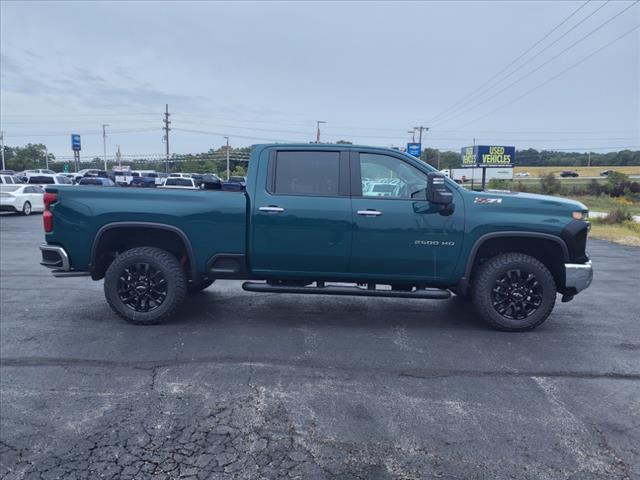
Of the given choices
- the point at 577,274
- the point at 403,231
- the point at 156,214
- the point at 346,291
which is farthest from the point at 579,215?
the point at 156,214

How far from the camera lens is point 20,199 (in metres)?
22.5

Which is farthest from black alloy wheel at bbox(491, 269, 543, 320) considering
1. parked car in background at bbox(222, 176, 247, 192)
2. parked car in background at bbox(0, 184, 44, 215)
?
parked car in background at bbox(0, 184, 44, 215)

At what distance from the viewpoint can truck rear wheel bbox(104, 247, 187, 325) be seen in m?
5.68

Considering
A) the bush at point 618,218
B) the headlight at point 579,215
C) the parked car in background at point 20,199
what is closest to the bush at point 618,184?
the bush at point 618,218

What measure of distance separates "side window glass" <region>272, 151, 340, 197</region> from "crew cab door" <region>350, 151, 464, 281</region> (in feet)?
0.82

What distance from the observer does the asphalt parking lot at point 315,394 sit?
10.2 ft

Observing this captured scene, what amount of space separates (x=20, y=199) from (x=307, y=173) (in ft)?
69.4

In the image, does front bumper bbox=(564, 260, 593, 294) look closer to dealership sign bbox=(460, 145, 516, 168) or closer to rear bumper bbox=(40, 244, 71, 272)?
rear bumper bbox=(40, 244, 71, 272)

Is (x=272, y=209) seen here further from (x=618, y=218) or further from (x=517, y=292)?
(x=618, y=218)

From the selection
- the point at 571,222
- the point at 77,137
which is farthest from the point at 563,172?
the point at 571,222

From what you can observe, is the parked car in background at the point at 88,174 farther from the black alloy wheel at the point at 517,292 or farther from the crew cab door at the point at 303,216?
the black alloy wheel at the point at 517,292

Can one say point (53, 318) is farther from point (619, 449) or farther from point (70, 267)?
point (619, 449)

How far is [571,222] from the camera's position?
550 centimetres

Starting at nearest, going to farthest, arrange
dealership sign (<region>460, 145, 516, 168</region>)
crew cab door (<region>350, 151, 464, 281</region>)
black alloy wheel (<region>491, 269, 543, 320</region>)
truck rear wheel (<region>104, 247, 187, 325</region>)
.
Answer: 1. crew cab door (<region>350, 151, 464, 281</region>)
2. black alloy wheel (<region>491, 269, 543, 320</region>)
3. truck rear wheel (<region>104, 247, 187, 325</region>)
4. dealership sign (<region>460, 145, 516, 168</region>)
